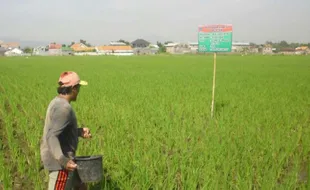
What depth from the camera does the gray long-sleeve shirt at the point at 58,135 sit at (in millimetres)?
2385

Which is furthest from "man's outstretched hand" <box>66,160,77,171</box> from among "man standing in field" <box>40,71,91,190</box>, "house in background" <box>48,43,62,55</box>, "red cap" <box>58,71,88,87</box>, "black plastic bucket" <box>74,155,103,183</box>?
"house in background" <box>48,43,62,55</box>

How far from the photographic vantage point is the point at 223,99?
9.14 m

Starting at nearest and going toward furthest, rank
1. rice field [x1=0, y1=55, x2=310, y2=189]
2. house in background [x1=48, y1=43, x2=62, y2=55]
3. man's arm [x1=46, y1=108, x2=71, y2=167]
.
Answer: man's arm [x1=46, y1=108, x2=71, y2=167]
rice field [x1=0, y1=55, x2=310, y2=189]
house in background [x1=48, y1=43, x2=62, y2=55]

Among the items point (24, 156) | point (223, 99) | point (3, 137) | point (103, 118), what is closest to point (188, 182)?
point (24, 156)

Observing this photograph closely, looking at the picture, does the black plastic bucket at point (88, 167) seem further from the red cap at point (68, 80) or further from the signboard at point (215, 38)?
the signboard at point (215, 38)

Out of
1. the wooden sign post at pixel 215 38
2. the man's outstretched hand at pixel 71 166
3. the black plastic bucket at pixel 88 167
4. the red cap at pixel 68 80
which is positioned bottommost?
the black plastic bucket at pixel 88 167

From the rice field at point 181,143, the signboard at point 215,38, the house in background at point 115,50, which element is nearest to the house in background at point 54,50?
the house in background at point 115,50

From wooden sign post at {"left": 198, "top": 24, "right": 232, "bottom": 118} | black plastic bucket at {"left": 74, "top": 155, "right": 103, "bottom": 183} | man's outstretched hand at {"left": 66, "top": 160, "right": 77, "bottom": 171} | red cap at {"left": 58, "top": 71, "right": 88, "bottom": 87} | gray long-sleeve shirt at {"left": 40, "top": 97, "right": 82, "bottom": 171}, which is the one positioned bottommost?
black plastic bucket at {"left": 74, "top": 155, "right": 103, "bottom": 183}

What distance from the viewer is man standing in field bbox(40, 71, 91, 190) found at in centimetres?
240

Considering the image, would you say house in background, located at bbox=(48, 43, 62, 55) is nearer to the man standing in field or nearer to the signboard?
the signboard

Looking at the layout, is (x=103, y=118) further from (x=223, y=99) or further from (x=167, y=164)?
(x=223, y=99)

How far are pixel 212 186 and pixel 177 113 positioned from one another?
3940 millimetres

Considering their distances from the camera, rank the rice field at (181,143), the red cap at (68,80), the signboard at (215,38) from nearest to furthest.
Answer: the red cap at (68,80) → the rice field at (181,143) → the signboard at (215,38)

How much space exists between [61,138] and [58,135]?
108mm
